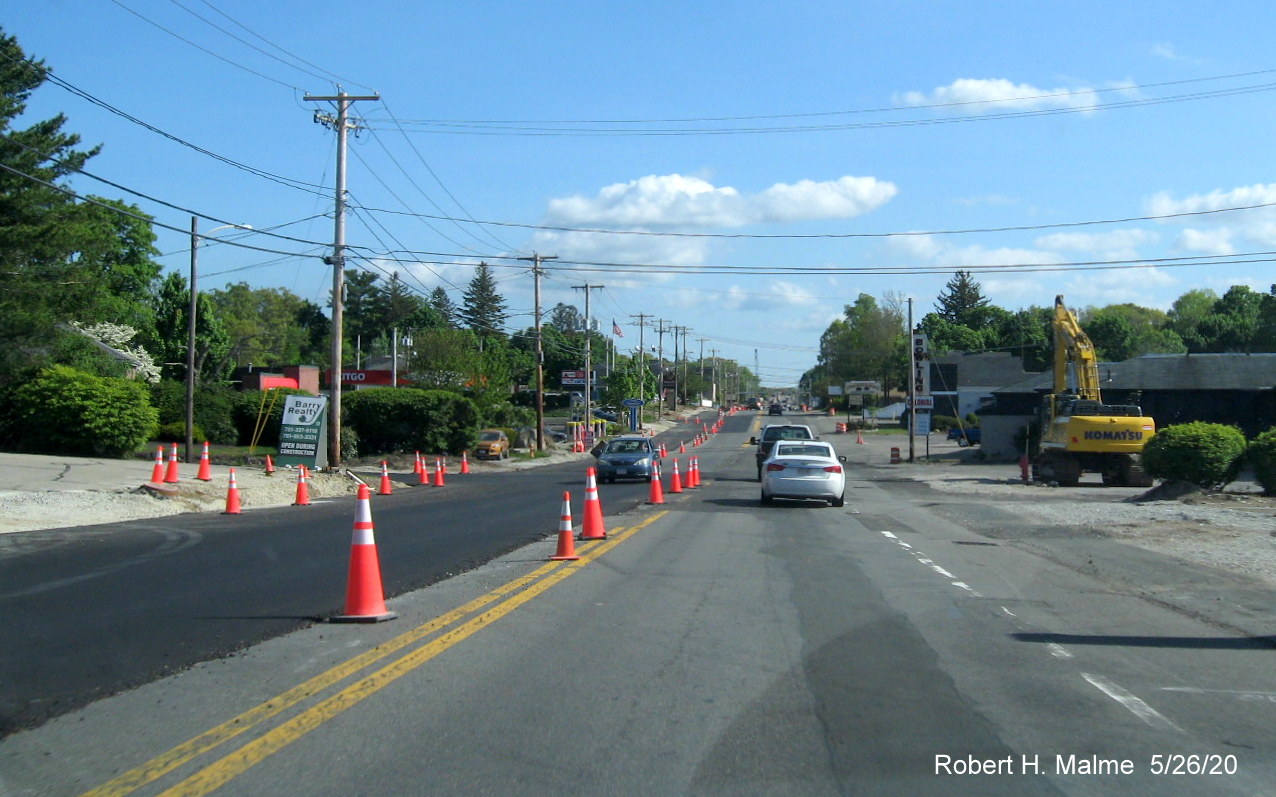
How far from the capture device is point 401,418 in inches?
1838

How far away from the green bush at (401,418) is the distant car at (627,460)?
13.0 meters

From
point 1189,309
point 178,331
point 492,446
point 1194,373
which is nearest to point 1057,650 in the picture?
point 492,446

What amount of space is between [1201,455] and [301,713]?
24146mm

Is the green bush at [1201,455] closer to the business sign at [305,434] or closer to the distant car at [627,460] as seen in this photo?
the distant car at [627,460]

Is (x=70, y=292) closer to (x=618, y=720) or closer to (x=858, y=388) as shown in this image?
(x=618, y=720)

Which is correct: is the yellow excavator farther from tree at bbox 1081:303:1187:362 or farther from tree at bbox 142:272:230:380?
tree at bbox 1081:303:1187:362

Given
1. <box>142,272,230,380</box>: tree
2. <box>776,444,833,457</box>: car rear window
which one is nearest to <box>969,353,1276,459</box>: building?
<box>776,444,833,457</box>: car rear window

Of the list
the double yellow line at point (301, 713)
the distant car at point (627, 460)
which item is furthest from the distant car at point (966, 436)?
the double yellow line at point (301, 713)

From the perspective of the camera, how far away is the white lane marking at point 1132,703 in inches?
254

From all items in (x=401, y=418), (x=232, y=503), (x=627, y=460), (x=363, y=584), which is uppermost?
(x=401, y=418)

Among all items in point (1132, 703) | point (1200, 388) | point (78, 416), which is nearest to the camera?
point (1132, 703)

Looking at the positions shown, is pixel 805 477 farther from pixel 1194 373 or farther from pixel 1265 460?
pixel 1194 373

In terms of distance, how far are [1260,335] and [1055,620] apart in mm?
91598

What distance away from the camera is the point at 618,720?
6.32m
